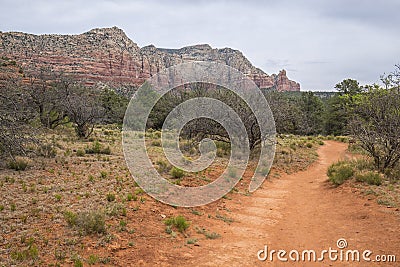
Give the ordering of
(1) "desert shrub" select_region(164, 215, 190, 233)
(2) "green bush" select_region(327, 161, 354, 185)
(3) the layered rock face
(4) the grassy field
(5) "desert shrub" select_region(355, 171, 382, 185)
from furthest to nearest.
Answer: (3) the layered rock face
(2) "green bush" select_region(327, 161, 354, 185)
(5) "desert shrub" select_region(355, 171, 382, 185)
(1) "desert shrub" select_region(164, 215, 190, 233)
(4) the grassy field

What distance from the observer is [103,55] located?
104125 mm

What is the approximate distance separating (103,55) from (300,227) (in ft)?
344

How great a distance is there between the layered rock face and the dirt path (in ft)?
197

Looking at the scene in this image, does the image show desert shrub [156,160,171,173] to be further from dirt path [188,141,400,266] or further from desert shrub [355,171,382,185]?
desert shrub [355,171,382,185]

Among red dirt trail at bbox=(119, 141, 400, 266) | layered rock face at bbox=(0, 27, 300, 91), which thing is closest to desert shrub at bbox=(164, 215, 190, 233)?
red dirt trail at bbox=(119, 141, 400, 266)

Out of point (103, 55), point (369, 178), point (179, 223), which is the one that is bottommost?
point (179, 223)

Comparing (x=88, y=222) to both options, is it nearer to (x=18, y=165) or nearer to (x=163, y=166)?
(x=18, y=165)

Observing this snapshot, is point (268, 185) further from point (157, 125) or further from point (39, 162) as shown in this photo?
point (157, 125)

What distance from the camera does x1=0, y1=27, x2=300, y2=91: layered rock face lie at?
2923 inches

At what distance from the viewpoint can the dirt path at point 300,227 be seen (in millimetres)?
6730

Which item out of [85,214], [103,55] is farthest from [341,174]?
[103,55]

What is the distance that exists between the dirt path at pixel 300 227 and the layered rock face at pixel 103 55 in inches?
2366

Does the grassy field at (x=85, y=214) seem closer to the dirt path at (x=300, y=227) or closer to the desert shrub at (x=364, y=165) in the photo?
the dirt path at (x=300, y=227)

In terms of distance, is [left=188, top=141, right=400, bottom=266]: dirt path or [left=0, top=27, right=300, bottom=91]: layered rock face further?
[left=0, top=27, right=300, bottom=91]: layered rock face
